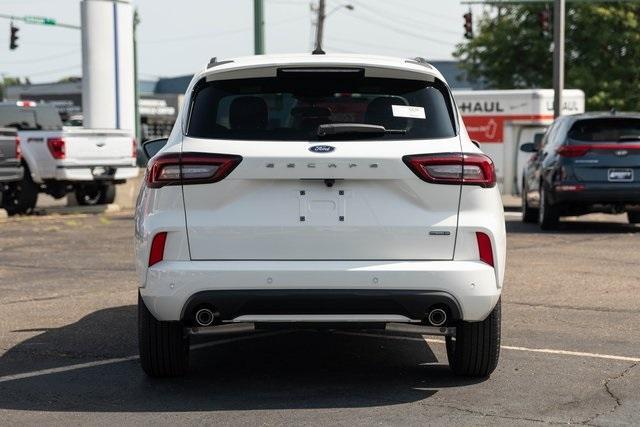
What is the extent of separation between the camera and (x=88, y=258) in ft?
47.0

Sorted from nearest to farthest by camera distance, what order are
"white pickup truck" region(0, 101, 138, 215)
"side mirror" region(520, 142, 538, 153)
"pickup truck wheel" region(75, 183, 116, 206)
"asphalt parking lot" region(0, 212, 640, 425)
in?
"asphalt parking lot" region(0, 212, 640, 425)
"side mirror" region(520, 142, 538, 153)
"white pickup truck" region(0, 101, 138, 215)
"pickup truck wheel" region(75, 183, 116, 206)

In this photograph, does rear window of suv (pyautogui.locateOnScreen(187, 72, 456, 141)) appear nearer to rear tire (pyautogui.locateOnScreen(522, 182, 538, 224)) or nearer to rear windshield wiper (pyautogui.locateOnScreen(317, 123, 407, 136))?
rear windshield wiper (pyautogui.locateOnScreen(317, 123, 407, 136))

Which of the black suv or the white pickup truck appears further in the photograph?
the white pickup truck

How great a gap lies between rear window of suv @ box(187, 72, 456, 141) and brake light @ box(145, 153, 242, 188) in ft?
0.60

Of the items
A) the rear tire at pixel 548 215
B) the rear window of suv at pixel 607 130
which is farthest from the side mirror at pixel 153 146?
the rear tire at pixel 548 215

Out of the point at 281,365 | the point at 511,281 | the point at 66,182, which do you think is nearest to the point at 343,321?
the point at 281,365

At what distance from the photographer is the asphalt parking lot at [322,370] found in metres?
6.22

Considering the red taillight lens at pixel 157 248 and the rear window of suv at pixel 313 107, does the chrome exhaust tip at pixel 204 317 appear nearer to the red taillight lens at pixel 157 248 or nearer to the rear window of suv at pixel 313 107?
the red taillight lens at pixel 157 248

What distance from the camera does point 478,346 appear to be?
6871mm

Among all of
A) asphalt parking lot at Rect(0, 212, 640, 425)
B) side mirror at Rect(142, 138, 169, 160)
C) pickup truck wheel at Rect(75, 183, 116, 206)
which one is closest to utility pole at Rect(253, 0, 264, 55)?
pickup truck wheel at Rect(75, 183, 116, 206)

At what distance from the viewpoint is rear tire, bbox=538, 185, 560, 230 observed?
59.1 feet

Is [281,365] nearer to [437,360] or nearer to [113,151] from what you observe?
[437,360]

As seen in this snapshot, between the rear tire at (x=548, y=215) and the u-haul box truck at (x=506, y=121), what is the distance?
10.2 meters

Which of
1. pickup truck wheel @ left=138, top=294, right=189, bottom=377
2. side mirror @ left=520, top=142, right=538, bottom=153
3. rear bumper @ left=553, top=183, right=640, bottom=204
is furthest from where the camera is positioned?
side mirror @ left=520, top=142, right=538, bottom=153
